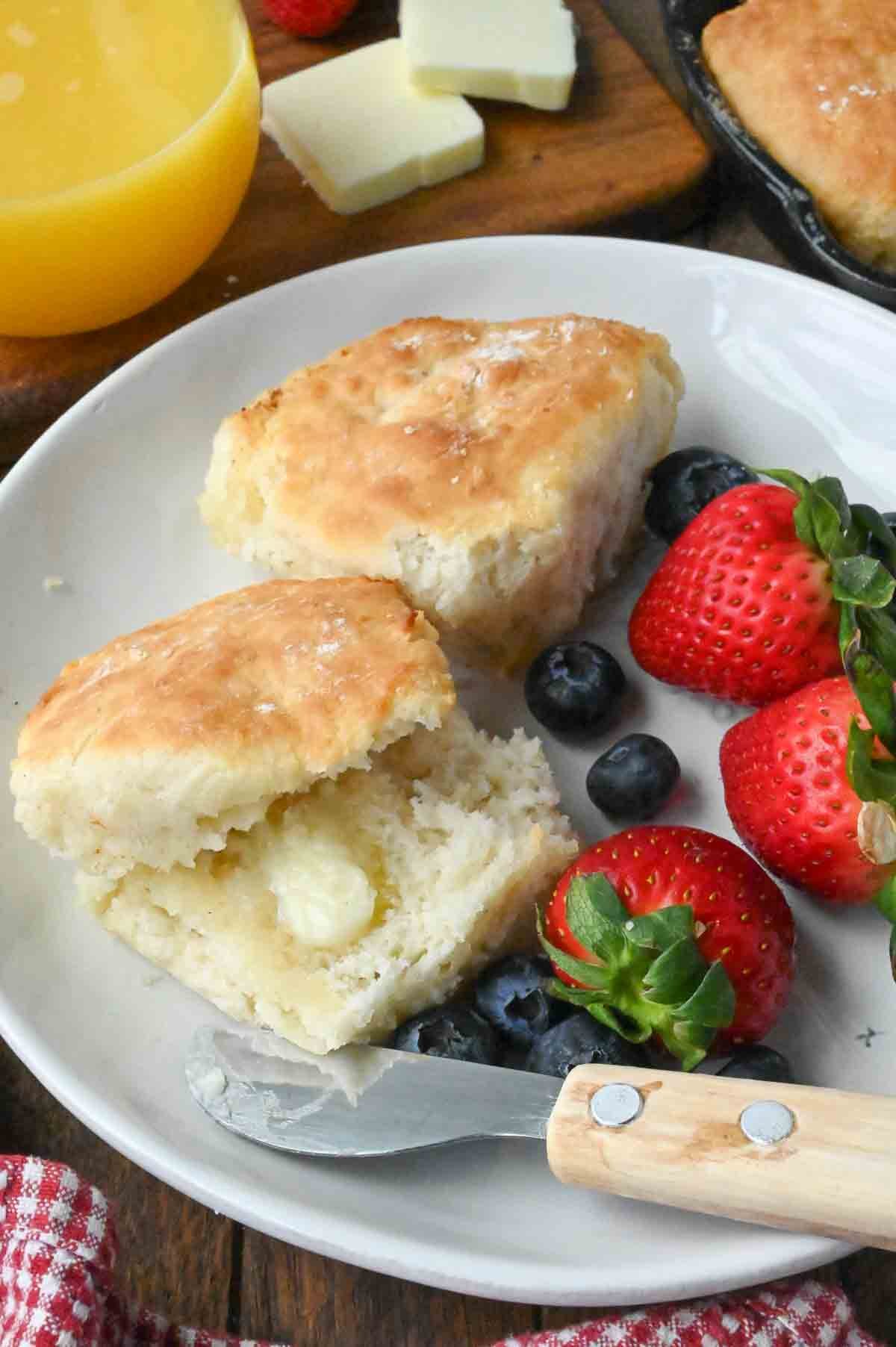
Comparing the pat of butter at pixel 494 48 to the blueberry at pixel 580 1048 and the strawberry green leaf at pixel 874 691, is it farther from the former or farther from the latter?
the blueberry at pixel 580 1048

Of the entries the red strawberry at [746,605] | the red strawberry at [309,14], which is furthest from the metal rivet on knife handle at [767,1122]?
the red strawberry at [309,14]

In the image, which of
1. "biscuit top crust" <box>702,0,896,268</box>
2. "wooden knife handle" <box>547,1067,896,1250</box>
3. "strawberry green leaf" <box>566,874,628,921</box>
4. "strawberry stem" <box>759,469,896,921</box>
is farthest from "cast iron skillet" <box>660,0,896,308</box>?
"wooden knife handle" <box>547,1067,896,1250</box>

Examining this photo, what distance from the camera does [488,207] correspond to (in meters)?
2.91

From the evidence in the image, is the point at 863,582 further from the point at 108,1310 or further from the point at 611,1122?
the point at 108,1310

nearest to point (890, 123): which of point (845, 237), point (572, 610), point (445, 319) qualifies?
point (845, 237)

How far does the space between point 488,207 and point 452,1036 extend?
1850mm

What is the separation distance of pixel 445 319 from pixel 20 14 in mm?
899

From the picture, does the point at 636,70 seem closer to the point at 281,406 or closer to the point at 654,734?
the point at 281,406

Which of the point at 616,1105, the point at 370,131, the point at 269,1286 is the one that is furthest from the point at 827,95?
the point at 269,1286

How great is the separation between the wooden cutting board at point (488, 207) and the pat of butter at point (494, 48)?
3.4 inches

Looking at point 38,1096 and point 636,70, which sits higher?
point 636,70

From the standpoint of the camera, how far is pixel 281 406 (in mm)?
2248

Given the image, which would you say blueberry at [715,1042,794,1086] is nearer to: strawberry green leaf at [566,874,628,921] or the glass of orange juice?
strawberry green leaf at [566,874,628,921]

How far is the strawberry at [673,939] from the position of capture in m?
1.57
